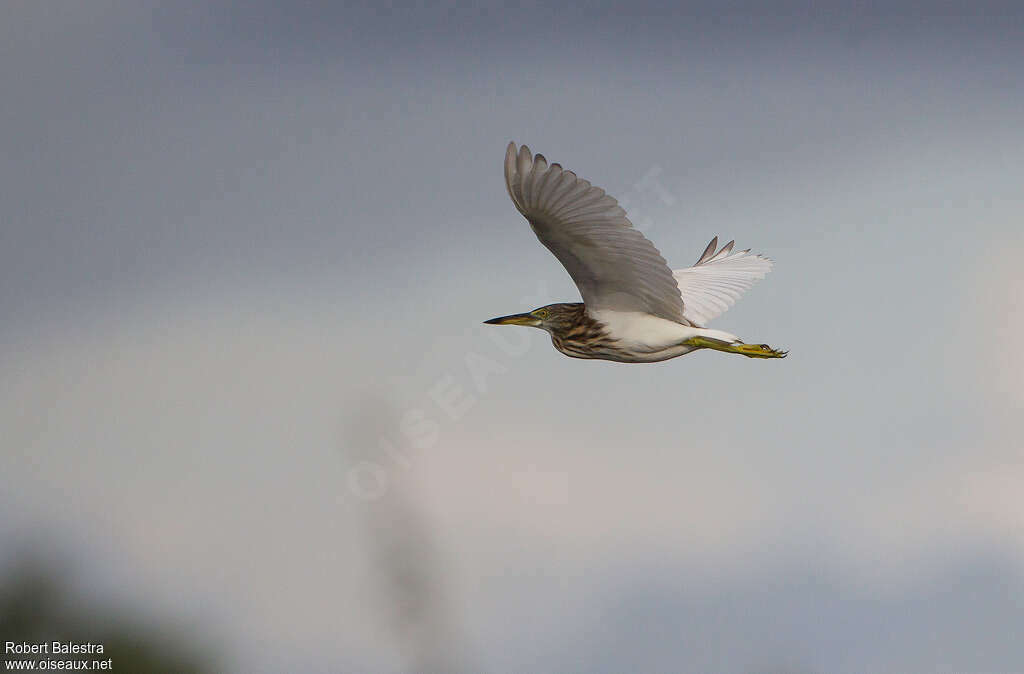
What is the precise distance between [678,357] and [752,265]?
747 millimetres

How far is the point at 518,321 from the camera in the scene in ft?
7.93

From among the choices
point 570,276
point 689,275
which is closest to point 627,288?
point 570,276

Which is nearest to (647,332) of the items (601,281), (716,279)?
(601,281)

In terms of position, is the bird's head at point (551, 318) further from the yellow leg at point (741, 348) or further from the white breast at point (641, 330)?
the yellow leg at point (741, 348)

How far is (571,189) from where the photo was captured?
2.17 meters

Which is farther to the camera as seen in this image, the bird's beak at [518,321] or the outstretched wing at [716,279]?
the outstretched wing at [716,279]

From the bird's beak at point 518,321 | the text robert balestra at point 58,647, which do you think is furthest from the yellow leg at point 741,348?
the text robert balestra at point 58,647

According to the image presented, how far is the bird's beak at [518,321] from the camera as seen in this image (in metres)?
2.41

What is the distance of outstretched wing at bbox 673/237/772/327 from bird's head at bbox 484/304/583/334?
382 millimetres

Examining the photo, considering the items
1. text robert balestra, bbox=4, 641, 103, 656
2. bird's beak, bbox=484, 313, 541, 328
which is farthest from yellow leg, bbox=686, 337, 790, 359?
text robert balestra, bbox=4, 641, 103, 656

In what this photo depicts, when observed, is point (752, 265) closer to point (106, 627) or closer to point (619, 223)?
point (619, 223)

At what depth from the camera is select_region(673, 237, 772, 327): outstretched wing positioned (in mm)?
2807

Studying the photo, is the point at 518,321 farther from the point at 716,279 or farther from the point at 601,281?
the point at 716,279

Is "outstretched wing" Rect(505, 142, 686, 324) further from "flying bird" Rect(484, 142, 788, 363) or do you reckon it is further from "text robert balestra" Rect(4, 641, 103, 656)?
"text robert balestra" Rect(4, 641, 103, 656)
